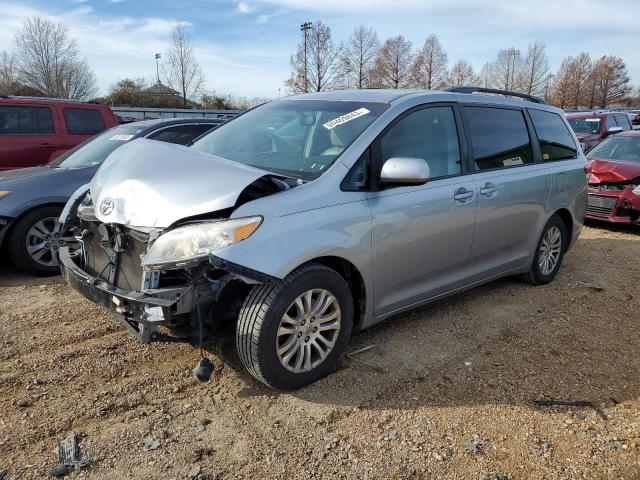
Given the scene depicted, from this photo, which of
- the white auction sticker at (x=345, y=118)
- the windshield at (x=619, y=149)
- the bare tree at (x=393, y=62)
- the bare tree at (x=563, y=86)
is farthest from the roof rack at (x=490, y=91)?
the bare tree at (x=563, y=86)

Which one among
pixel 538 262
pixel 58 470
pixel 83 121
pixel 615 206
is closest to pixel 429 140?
pixel 538 262

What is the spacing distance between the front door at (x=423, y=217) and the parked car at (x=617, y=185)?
5.09 meters

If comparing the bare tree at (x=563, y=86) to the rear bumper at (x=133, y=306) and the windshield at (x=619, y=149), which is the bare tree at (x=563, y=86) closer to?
the windshield at (x=619, y=149)

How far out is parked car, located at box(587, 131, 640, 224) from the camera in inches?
309

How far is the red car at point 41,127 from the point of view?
7.85 m

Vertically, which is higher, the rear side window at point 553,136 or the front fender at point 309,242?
the rear side window at point 553,136

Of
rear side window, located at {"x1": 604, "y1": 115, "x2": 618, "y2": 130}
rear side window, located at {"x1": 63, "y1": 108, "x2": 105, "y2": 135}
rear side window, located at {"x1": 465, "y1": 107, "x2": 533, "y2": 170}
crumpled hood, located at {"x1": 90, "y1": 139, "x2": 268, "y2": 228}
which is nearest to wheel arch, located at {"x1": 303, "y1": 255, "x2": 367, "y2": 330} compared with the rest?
crumpled hood, located at {"x1": 90, "y1": 139, "x2": 268, "y2": 228}

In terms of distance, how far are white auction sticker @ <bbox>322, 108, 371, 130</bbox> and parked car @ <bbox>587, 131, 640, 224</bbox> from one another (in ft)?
19.3

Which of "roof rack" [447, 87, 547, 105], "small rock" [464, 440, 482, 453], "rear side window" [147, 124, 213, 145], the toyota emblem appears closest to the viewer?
"small rock" [464, 440, 482, 453]

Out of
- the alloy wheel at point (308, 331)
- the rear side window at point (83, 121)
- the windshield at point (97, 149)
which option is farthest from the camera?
the rear side window at point (83, 121)

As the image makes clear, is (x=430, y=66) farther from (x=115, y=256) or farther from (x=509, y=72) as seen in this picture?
(x=115, y=256)

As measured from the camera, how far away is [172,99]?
4284 cm

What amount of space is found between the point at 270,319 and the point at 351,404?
73 centimetres

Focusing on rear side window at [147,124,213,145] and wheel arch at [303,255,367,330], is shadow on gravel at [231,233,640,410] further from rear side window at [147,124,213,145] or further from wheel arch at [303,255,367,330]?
rear side window at [147,124,213,145]
